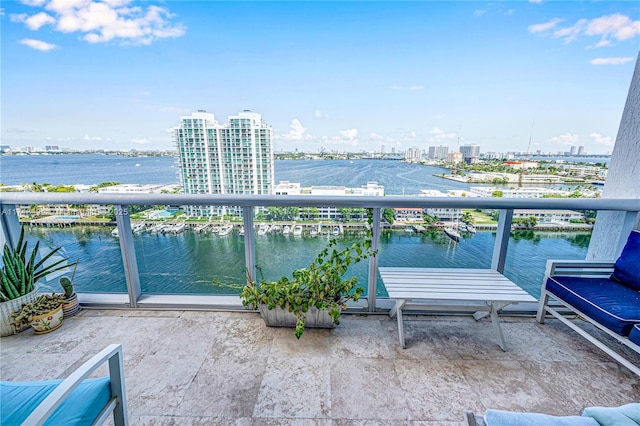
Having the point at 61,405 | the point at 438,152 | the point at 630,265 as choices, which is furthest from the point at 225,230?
the point at 438,152

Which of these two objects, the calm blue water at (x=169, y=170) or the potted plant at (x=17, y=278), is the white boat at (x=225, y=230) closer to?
the calm blue water at (x=169, y=170)

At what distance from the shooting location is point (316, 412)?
4.85 ft

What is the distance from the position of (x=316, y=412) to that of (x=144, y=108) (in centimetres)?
1040

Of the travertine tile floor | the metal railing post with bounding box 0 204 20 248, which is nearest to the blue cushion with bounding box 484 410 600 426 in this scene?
the travertine tile floor

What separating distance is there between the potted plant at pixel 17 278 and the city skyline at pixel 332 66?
208 centimetres

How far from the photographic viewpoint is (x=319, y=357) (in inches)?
75.0

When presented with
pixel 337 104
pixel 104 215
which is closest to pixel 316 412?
pixel 104 215

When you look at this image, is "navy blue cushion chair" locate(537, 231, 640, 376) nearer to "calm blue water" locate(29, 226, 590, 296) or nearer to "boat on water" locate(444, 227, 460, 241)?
"calm blue water" locate(29, 226, 590, 296)

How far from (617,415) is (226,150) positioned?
4.19 metres

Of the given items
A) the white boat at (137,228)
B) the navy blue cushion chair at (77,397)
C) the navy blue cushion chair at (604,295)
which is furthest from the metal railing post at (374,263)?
the white boat at (137,228)

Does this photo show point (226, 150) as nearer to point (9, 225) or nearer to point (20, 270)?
point (9, 225)

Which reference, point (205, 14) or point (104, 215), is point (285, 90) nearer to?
point (205, 14)

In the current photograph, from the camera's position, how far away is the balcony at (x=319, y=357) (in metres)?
1.53

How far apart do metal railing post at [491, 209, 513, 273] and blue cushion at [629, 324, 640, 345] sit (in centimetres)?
88
